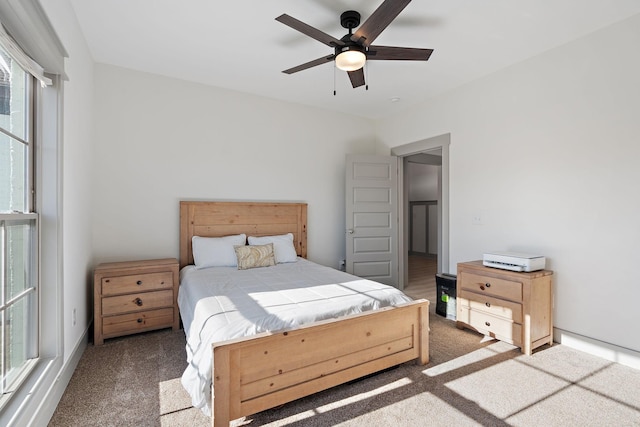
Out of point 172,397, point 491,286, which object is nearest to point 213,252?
point 172,397

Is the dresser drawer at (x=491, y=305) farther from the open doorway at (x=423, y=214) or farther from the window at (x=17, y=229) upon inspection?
the window at (x=17, y=229)

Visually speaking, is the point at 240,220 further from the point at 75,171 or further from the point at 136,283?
the point at 75,171

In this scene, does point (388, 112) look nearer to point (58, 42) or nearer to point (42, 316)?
point (58, 42)

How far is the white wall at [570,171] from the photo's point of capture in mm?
2438

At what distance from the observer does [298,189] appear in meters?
4.34

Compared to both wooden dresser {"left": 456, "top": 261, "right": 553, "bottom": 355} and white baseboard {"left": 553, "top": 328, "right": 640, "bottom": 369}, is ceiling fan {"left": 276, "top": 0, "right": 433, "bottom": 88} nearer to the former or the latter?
wooden dresser {"left": 456, "top": 261, "right": 553, "bottom": 355}

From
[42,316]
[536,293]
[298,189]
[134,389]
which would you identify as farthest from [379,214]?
[42,316]

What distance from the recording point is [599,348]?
256 centimetres

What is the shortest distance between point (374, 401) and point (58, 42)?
292 cm

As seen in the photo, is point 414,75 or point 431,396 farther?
point 414,75

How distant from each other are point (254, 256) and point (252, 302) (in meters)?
1.23

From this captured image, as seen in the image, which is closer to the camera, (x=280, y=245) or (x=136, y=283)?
(x=136, y=283)

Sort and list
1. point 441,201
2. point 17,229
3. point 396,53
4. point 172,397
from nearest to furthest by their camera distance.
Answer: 1. point 17,229
2. point 172,397
3. point 396,53
4. point 441,201

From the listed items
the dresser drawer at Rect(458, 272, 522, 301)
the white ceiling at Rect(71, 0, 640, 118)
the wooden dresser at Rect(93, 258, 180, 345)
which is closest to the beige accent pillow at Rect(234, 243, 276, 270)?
the wooden dresser at Rect(93, 258, 180, 345)
